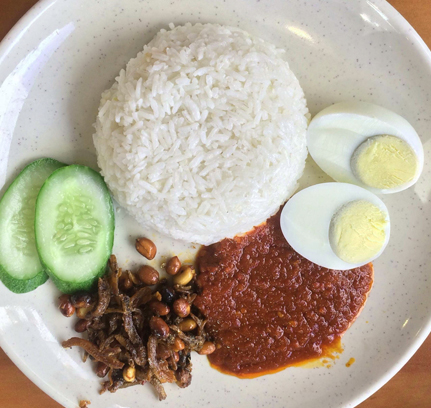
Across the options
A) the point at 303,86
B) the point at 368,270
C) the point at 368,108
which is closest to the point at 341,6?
the point at 303,86

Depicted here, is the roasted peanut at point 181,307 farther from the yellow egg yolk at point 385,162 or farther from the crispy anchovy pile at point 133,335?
the yellow egg yolk at point 385,162

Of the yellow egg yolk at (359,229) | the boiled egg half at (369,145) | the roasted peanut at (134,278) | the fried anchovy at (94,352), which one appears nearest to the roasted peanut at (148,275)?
the roasted peanut at (134,278)

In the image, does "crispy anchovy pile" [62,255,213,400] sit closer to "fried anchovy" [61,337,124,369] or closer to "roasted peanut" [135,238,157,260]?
"fried anchovy" [61,337,124,369]

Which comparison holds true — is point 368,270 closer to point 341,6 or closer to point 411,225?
point 411,225

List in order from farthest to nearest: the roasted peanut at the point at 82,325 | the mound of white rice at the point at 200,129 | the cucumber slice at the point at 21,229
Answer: the roasted peanut at the point at 82,325 → the cucumber slice at the point at 21,229 → the mound of white rice at the point at 200,129

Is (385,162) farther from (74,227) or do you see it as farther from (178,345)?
(74,227)

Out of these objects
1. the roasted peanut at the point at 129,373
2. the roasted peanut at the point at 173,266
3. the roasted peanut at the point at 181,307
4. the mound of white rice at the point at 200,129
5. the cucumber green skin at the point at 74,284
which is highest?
the mound of white rice at the point at 200,129

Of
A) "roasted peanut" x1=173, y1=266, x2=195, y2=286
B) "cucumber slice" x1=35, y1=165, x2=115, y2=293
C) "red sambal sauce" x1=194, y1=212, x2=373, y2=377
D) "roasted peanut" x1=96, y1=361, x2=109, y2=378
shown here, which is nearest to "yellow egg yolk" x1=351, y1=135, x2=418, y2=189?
"red sambal sauce" x1=194, y1=212, x2=373, y2=377
